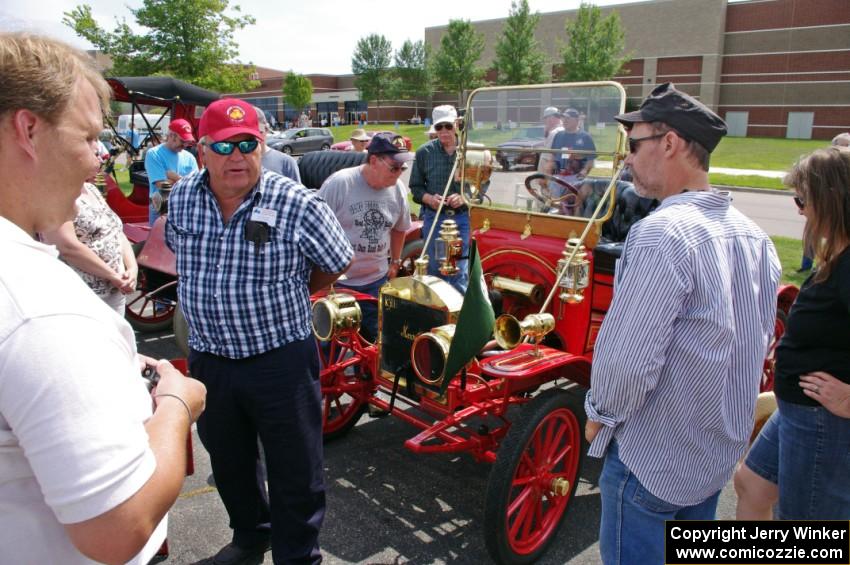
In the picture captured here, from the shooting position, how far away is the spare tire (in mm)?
7316

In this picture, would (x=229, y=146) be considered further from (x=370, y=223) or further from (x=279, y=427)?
(x=370, y=223)

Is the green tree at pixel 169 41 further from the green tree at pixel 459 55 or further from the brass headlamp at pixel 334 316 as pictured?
the green tree at pixel 459 55

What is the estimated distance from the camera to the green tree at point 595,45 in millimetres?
36969

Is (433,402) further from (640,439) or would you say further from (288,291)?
(640,439)

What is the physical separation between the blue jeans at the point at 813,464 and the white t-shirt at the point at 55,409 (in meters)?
2.03

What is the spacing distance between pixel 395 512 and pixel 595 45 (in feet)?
127

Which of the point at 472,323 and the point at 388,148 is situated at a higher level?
the point at 388,148

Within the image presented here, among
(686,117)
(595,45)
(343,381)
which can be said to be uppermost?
(595,45)

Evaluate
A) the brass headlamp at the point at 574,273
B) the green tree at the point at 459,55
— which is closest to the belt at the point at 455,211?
the brass headlamp at the point at 574,273

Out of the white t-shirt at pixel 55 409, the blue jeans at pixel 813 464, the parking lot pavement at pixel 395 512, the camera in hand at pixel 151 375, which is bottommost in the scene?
the parking lot pavement at pixel 395 512

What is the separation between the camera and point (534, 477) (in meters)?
2.65

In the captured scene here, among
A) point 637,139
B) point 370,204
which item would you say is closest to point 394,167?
point 370,204

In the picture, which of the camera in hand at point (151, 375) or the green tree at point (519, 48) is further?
the green tree at point (519, 48)

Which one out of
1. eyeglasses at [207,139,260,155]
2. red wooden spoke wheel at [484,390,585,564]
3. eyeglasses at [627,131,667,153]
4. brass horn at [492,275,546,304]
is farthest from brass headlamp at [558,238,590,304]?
eyeglasses at [207,139,260,155]
